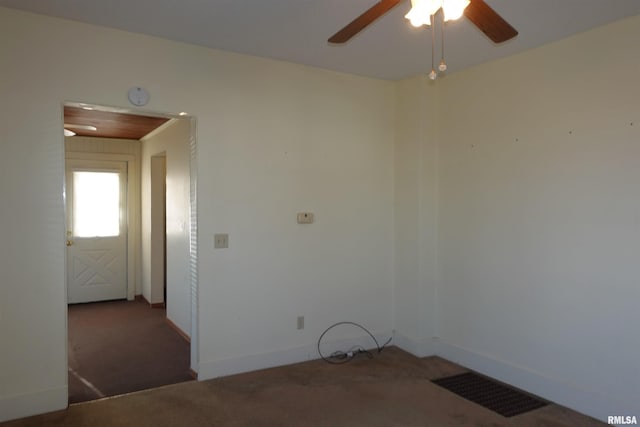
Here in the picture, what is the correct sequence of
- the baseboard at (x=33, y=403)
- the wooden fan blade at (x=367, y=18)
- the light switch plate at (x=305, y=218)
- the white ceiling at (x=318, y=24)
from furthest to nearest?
the light switch plate at (x=305, y=218), the baseboard at (x=33, y=403), the white ceiling at (x=318, y=24), the wooden fan blade at (x=367, y=18)

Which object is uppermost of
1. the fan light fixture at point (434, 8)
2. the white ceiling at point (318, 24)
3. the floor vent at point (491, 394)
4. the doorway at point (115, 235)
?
the white ceiling at point (318, 24)

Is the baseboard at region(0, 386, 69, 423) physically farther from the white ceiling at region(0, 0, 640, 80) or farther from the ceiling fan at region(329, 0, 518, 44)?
the ceiling fan at region(329, 0, 518, 44)

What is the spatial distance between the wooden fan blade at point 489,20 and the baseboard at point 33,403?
10.7ft

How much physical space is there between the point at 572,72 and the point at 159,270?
5299mm

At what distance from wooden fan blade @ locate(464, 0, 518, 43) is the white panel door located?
5.78m

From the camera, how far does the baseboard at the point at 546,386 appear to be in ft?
9.36

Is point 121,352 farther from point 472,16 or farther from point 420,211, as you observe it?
point 472,16

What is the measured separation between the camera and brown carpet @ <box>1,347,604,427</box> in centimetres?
282

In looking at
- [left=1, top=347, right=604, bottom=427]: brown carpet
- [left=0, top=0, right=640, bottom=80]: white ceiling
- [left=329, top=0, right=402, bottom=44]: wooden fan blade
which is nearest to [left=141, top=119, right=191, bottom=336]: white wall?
[left=0, top=0, right=640, bottom=80]: white ceiling

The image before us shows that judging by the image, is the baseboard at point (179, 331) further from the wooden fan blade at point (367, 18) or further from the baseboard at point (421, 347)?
the wooden fan blade at point (367, 18)

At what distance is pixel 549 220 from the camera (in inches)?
126

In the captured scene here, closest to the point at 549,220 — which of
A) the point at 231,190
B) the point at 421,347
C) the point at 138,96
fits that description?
the point at 421,347

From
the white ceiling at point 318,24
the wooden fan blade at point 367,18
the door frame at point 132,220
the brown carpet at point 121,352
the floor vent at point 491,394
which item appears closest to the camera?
the wooden fan blade at point 367,18

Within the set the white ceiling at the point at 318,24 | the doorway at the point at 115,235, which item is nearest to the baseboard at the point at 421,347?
the white ceiling at the point at 318,24
